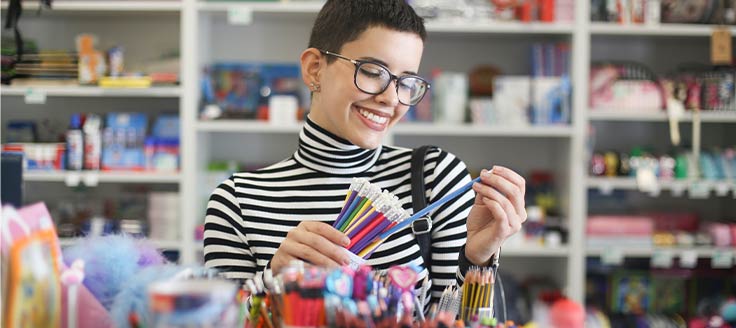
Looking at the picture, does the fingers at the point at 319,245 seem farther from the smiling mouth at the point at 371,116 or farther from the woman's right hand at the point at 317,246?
the smiling mouth at the point at 371,116

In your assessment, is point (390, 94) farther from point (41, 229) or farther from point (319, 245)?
point (41, 229)

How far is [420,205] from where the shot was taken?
4.46 ft

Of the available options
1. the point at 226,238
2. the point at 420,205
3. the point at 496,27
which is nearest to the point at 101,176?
the point at 496,27

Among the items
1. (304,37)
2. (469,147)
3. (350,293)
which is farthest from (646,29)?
(350,293)

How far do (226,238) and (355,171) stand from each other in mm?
262

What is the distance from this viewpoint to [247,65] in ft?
11.7

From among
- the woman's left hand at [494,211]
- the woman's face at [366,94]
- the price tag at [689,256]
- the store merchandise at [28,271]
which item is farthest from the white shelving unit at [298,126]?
the store merchandise at [28,271]

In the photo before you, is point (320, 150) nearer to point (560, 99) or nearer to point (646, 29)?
point (560, 99)

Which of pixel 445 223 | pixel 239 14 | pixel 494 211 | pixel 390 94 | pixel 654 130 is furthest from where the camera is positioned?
pixel 654 130

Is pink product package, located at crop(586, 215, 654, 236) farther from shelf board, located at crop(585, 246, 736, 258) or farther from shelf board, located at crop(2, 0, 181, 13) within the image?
shelf board, located at crop(2, 0, 181, 13)

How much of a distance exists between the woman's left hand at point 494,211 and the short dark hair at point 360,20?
31 cm

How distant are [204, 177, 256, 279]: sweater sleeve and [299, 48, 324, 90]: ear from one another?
0.24m

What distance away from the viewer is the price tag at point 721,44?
3312 millimetres

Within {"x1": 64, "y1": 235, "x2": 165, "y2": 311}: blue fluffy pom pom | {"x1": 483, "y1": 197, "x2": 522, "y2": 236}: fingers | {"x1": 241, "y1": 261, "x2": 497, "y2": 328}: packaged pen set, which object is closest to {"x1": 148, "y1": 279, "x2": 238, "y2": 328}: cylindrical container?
{"x1": 241, "y1": 261, "x2": 497, "y2": 328}: packaged pen set
